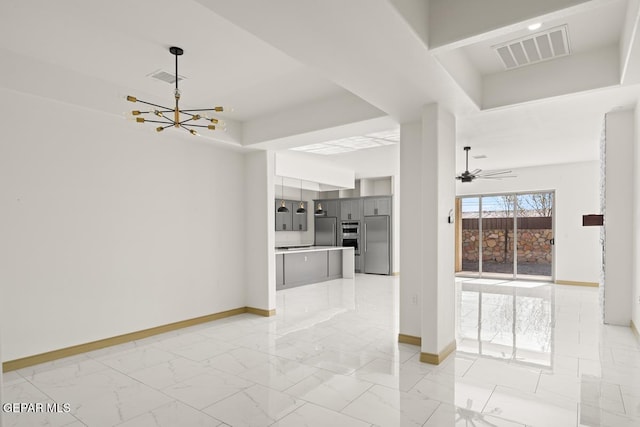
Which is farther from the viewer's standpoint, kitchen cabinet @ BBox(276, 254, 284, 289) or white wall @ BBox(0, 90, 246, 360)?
kitchen cabinet @ BBox(276, 254, 284, 289)

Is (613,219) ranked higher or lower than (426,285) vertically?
higher

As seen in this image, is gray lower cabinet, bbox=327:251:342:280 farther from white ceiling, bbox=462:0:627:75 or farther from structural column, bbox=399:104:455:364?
white ceiling, bbox=462:0:627:75

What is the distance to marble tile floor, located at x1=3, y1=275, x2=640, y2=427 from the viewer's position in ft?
9.25

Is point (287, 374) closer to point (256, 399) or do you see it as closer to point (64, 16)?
point (256, 399)

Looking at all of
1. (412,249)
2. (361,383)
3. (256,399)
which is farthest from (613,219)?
(256,399)

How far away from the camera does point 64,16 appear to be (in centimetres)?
294

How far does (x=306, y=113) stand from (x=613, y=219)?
4.66m

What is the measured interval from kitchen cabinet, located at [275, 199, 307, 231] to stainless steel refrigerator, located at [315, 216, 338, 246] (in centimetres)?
48

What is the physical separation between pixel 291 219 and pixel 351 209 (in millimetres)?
1848

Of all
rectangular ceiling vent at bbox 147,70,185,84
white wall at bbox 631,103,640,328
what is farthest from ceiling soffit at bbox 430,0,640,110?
rectangular ceiling vent at bbox 147,70,185,84

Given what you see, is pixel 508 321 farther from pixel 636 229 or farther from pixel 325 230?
pixel 325 230

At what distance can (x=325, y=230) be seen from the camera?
38.4 ft

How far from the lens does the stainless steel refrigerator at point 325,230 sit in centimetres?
1152

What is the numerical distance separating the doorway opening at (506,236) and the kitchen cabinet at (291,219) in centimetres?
468
